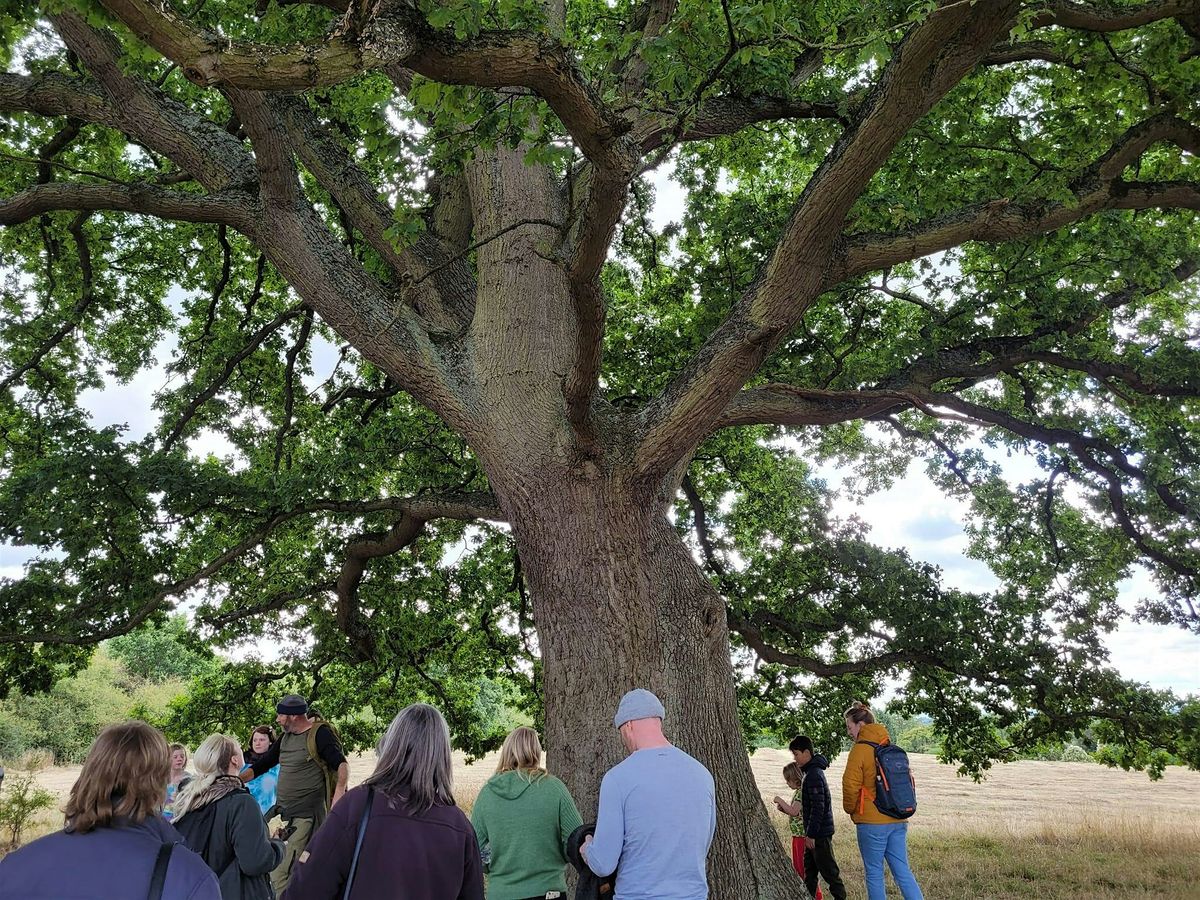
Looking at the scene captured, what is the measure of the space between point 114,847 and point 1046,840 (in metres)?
14.5

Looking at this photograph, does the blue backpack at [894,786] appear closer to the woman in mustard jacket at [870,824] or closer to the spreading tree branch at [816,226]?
the woman in mustard jacket at [870,824]

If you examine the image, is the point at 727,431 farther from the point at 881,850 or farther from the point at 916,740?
the point at 916,740

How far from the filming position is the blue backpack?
5.82 m

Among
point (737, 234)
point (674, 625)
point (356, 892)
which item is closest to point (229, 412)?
point (737, 234)

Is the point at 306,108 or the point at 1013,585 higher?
the point at 306,108

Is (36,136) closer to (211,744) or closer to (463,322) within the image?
(463,322)

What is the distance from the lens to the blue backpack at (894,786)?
229 inches

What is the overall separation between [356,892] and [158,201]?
5.28 meters

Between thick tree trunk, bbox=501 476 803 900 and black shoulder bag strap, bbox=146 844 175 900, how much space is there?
10.1 ft

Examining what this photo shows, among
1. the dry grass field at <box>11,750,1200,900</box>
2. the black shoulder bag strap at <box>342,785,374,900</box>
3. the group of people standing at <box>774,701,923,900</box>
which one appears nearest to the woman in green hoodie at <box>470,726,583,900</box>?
the black shoulder bag strap at <box>342,785,374,900</box>

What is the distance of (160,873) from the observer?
197cm

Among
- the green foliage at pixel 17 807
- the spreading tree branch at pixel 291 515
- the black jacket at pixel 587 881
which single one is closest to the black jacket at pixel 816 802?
the spreading tree branch at pixel 291 515

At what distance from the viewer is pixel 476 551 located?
452 inches

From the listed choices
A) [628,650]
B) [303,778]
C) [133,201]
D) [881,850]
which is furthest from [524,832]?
[133,201]
